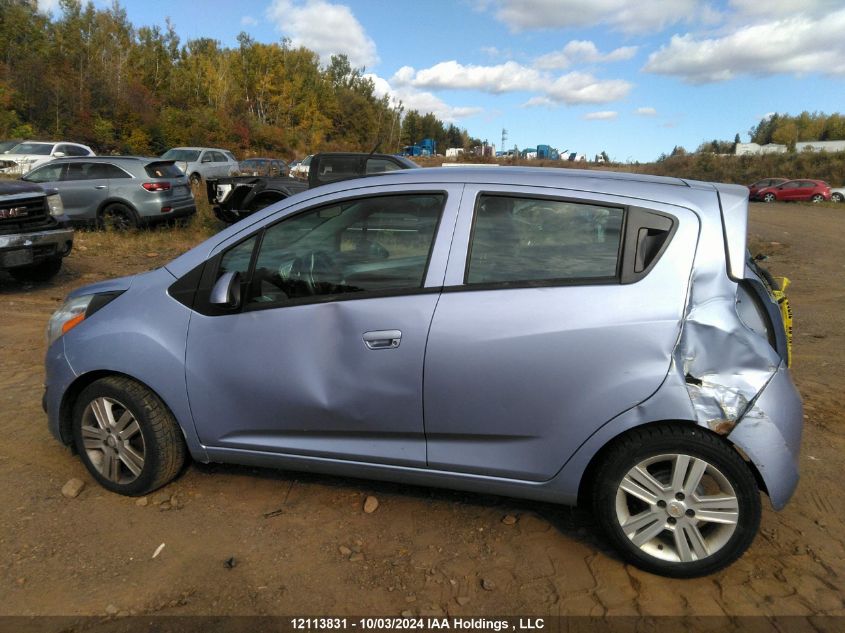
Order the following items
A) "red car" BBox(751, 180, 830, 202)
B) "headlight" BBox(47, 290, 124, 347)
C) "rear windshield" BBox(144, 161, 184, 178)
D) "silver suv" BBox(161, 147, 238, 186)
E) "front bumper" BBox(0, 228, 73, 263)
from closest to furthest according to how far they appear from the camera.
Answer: "headlight" BBox(47, 290, 124, 347), "front bumper" BBox(0, 228, 73, 263), "rear windshield" BBox(144, 161, 184, 178), "silver suv" BBox(161, 147, 238, 186), "red car" BBox(751, 180, 830, 202)

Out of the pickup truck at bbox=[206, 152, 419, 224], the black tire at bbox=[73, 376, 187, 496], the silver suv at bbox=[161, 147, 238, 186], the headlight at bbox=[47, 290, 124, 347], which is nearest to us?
the black tire at bbox=[73, 376, 187, 496]

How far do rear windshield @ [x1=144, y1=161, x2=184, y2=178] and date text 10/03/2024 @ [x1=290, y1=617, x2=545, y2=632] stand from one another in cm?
1242

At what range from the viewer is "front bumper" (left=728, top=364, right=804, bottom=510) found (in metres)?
2.61

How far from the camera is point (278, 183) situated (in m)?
13.4

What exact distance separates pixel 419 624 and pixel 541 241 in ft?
5.44

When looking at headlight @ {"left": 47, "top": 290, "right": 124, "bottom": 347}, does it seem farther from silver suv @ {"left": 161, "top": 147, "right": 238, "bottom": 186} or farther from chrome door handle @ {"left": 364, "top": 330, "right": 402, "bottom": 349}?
silver suv @ {"left": 161, "top": 147, "right": 238, "bottom": 186}

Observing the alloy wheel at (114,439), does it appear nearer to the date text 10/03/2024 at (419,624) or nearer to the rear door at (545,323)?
the date text 10/03/2024 at (419,624)

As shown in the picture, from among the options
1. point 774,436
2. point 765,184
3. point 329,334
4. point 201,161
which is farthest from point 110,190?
point 765,184

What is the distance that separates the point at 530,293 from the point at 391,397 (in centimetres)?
77

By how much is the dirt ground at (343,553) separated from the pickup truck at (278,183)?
7379 millimetres

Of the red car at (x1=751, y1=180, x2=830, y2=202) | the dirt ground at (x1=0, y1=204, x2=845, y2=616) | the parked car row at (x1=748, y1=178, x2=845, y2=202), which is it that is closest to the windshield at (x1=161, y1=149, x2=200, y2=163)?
the dirt ground at (x1=0, y1=204, x2=845, y2=616)

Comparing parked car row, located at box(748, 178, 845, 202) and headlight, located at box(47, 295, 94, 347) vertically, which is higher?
headlight, located at box(47, 295, 94, 347)

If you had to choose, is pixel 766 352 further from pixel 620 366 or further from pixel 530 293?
pixel 530 293

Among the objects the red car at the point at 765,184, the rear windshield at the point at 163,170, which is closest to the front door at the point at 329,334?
the rear windshield at the point at 163,170
